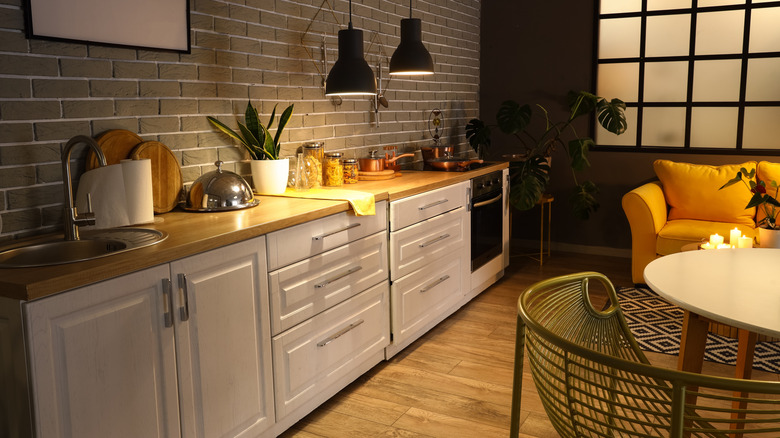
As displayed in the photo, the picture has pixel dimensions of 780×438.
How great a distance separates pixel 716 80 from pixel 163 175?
437 centimetres

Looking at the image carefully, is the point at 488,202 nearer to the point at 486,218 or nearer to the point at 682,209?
the point at 486,218

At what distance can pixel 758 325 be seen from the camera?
150 cm

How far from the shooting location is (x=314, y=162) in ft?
10.6

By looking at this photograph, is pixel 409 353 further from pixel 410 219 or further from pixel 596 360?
pixel 596 360

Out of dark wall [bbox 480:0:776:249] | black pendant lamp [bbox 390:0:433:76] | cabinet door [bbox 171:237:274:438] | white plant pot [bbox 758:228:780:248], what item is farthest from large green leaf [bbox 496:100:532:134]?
cabinet door [bbox 171:237:274:438]

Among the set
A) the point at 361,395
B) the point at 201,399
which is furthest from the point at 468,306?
the point at 201,399

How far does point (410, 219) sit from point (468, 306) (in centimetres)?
109

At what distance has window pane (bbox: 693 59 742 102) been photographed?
5.02 meters

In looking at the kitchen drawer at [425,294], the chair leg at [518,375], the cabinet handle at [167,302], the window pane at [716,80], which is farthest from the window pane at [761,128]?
the cabinet handle at [167,302]

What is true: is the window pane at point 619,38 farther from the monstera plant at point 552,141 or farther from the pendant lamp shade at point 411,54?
the pendant lamp shade at point 411,54

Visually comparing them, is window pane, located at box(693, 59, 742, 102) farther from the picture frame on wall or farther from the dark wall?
the picture frame on wall

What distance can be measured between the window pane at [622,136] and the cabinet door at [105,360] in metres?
4.45

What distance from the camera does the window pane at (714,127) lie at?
5059 millimetres

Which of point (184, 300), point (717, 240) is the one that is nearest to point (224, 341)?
point (184, 300)
